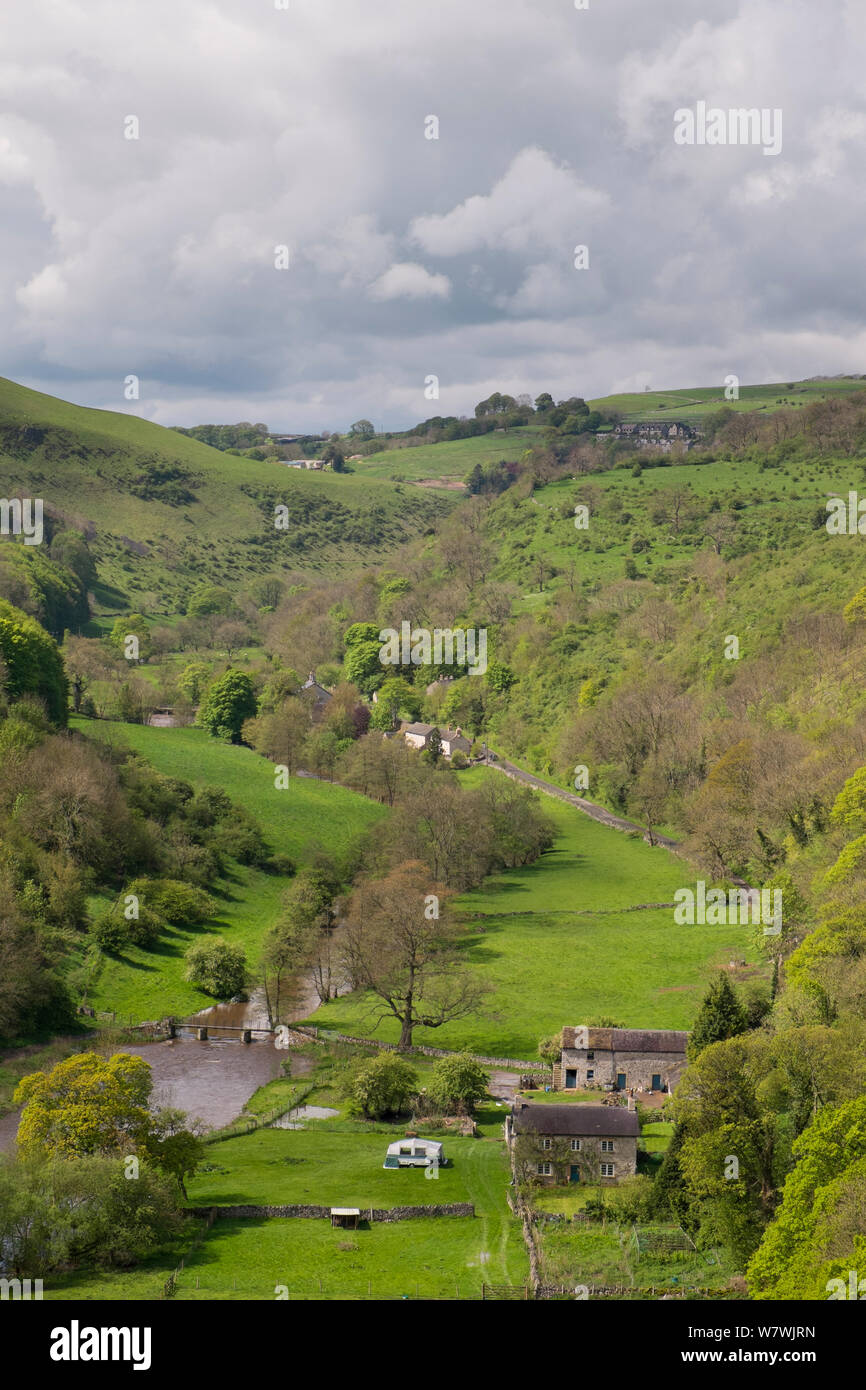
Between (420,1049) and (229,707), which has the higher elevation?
(229,707)

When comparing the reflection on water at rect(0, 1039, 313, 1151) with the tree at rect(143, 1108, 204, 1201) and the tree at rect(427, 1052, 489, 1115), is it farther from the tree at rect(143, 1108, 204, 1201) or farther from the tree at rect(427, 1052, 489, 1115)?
the tree at rect(427, 1052, 489, 1115)

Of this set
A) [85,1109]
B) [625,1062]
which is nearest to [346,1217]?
[85,1109]

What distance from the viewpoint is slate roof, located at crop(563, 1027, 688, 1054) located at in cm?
5888

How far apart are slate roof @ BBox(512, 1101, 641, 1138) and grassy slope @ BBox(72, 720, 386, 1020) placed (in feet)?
87.7

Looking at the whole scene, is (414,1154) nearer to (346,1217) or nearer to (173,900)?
(346,1217)

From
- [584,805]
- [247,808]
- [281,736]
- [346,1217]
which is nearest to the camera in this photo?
[346,1217]

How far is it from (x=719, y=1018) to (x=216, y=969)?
31.6 metres

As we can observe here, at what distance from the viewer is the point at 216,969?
73.2 m

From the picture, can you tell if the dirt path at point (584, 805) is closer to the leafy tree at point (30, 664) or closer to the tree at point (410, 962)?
the tree at point (410, 962)

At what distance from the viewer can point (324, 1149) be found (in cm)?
5197

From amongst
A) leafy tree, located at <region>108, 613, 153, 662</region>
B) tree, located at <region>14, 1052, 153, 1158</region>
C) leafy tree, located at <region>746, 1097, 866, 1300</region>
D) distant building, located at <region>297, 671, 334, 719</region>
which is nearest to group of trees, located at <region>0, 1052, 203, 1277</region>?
tree, located at <region>14, 1052, 153, 1158</region>
